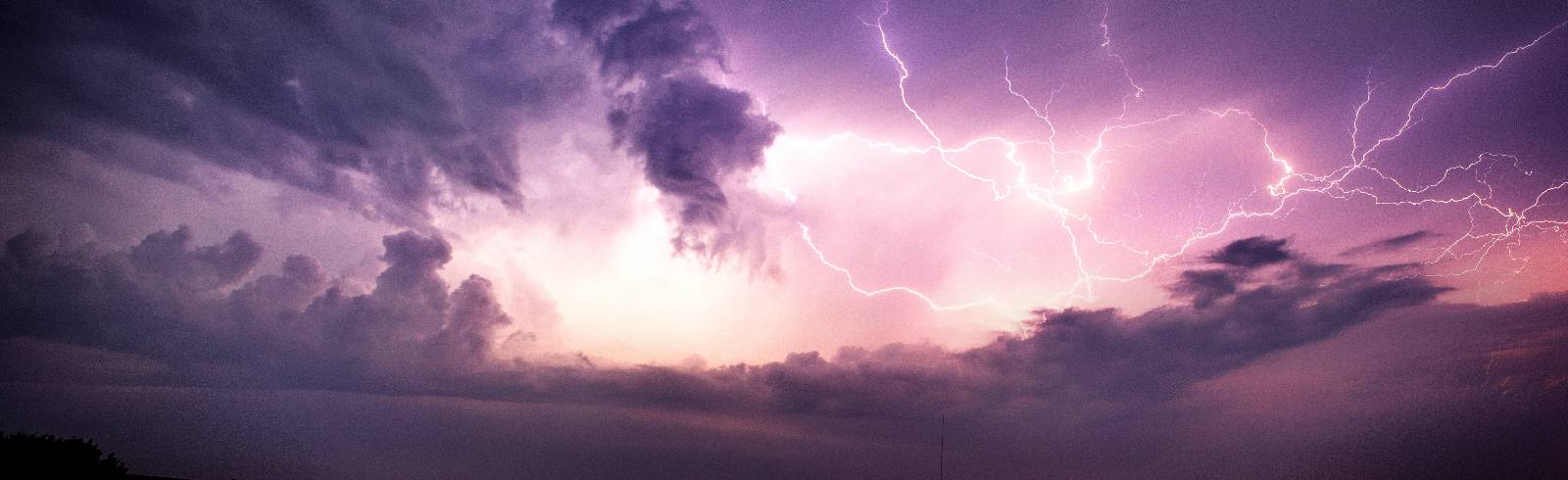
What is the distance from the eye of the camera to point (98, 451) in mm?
20750

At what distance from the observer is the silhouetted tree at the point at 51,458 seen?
18.1 meters

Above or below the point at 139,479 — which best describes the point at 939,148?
above

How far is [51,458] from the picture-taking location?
19.0 metres

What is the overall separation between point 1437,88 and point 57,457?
48864mm

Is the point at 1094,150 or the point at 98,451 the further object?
the point at 1094,150

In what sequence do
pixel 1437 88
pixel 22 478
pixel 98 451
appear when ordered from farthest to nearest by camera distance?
pixel 1437 88
pixel 98 451
pixel 22 478

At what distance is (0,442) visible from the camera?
18359 millimetres

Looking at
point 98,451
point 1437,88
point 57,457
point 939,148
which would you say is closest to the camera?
point 57,457

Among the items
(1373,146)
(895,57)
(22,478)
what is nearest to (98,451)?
(22,478)

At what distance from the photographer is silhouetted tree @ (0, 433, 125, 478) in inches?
714

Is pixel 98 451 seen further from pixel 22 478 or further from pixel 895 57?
pixel 895 57

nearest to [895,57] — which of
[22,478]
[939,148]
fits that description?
[939,148]

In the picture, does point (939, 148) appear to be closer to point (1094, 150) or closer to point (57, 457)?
point (1094, 150)

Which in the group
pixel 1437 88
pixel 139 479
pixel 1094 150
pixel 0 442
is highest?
pixel 1437 88
